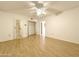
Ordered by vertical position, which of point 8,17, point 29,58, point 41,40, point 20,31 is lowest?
point 29,58

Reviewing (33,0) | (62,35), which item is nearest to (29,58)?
(33,0)

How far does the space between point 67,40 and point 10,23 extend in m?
2.78

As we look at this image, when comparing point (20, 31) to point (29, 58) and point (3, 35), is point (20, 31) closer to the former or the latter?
point (29, 58)

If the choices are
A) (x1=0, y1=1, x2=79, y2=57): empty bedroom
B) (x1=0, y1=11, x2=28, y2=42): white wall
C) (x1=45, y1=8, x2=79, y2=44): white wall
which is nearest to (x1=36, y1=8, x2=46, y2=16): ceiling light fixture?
(x1=0, y1=1, x2=79, y2=57): empty bedroom

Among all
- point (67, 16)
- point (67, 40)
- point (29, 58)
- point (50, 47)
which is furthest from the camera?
point (67, 16)

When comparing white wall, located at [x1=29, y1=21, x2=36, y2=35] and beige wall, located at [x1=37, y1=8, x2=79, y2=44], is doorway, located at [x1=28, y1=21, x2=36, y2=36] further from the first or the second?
beige wall, located at [x1=37, y1=8, x2=79, y2=44]

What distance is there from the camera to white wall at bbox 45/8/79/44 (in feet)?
15.7

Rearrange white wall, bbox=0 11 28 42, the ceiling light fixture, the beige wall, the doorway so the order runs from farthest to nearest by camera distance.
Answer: white wall, bbox=0 11 28 42 → the beige wall → the doorway → the ceiling light fixture

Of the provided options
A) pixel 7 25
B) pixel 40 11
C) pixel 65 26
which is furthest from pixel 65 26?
pixel 7 25

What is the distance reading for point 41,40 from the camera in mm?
4395

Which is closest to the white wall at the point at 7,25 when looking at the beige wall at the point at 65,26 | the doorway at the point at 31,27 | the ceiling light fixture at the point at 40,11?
the doorway at the point at 31,27

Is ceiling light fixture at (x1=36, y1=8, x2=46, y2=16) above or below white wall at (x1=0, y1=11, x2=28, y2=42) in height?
above

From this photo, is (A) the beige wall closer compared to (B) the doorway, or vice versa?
(B) the doorway

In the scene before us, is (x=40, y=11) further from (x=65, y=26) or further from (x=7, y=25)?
(x=7, y=25)
